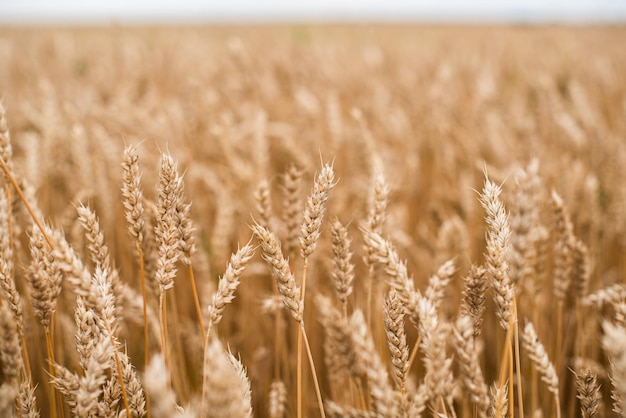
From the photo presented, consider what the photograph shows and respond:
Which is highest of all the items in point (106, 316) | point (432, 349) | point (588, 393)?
point (106, 316)

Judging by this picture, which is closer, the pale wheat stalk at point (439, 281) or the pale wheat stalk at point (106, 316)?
the pale wheat stalk at point (106, 316)

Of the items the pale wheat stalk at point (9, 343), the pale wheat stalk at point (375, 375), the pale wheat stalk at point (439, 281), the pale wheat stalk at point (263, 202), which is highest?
the pale wheat stalk at point (263, 202)

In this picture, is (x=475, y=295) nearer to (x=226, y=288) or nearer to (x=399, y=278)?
(x=399, y=278)

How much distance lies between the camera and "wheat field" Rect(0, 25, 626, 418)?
0.87 meters

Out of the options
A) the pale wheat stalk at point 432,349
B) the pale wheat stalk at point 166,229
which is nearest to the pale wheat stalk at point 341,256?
the pale wheat stalk at point 432,349

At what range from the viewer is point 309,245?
950mm

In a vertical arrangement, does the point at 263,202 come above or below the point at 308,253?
above

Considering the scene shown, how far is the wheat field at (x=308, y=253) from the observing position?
2.84ft

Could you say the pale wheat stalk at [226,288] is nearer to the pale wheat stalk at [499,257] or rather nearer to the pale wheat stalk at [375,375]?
the pale wheat stalk at [375,375]

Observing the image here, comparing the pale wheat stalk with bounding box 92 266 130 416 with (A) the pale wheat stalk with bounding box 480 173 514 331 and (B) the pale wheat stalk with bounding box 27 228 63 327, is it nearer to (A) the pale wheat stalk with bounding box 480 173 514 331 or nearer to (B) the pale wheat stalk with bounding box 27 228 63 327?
(B) the pale wheat stalk with bounding box 27 228 63 327

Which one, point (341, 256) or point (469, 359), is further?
point (341, 256)

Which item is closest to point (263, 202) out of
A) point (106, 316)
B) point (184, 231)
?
point (184, 231)

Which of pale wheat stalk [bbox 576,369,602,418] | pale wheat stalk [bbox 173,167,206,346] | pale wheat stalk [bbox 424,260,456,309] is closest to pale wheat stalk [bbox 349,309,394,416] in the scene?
pale wheat stalk [bbox 424,260,456,309]

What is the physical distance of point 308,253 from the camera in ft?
3.11
